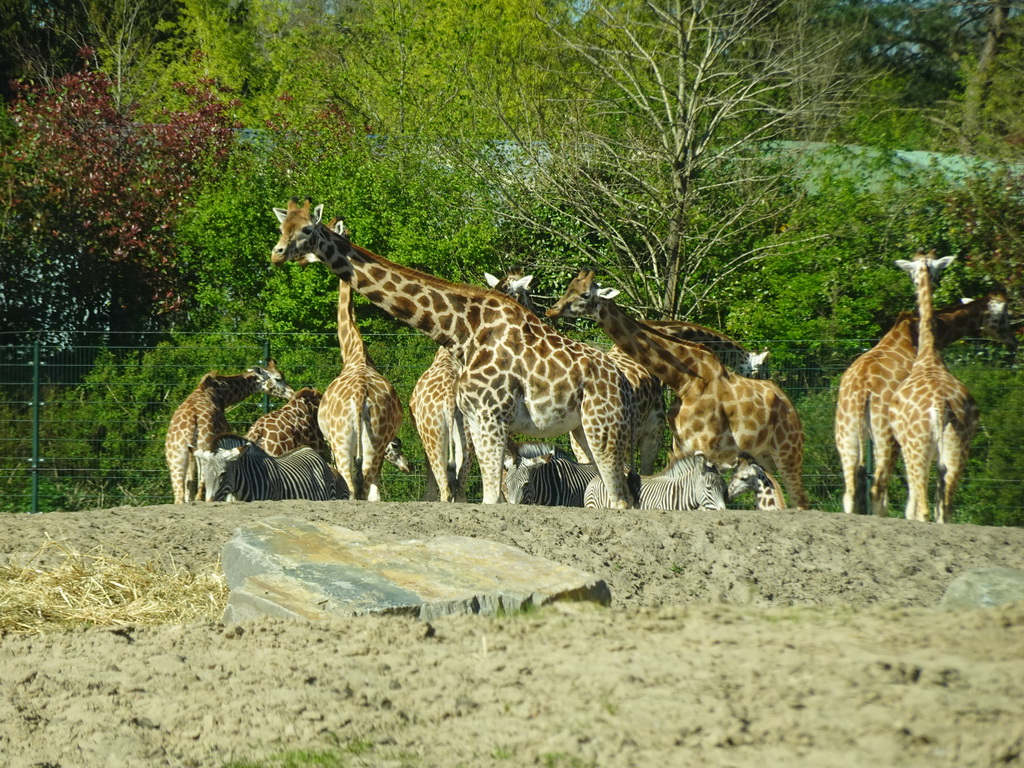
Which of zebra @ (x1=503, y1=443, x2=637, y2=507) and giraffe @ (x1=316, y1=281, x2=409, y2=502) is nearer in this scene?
giraffe @ (x1=316, y1=281, x2=409, y2=502)

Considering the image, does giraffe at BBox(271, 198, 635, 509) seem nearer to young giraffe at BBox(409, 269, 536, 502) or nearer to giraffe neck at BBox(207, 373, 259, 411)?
young giraffe at BBox(409, 269, 536, 502)

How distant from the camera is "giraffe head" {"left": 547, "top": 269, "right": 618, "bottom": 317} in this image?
10.8 metres

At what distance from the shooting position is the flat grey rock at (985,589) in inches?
210

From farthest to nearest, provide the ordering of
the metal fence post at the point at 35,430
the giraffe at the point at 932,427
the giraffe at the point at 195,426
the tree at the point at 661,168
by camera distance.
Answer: the tree at the point at 661,168 < the metal fence post at the point at 35,430 < the giraffe at the point at 195,426 < the giraffe at the point at 932,427

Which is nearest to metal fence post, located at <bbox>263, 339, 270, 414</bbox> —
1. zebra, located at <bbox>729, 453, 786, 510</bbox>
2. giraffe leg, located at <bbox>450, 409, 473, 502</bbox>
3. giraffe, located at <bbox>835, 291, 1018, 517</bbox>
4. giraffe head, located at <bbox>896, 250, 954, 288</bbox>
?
giraffe leg, located at <bbox>450, 409, 473, 502</bbox>


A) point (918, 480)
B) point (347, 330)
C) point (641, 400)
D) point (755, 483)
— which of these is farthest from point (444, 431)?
point (918, 480)

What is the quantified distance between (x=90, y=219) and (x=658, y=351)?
10.5 meters

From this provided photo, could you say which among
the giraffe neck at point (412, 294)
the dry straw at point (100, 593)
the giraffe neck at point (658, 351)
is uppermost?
the giraffe neck at point (412, 294)

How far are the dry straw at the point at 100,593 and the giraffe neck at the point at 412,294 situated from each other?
3.28 m

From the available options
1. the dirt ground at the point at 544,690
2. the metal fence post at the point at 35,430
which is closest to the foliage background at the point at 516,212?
the metal fence post at the point at 35,430

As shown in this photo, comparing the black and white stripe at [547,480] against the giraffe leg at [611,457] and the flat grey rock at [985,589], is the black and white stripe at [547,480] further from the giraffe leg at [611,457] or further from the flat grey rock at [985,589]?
the flat grey rock at [985,589]

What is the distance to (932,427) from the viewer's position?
9891 mm

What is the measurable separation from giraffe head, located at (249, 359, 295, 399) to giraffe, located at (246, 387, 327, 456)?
0.22 metres

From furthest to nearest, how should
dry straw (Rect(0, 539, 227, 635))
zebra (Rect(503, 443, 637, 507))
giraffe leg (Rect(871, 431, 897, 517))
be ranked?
zebra (Rect(503, 443, 637, 507)) < giraffe leg (Rect(871, 431, 897, 517)) < dry straw (Rect(0, 539, 227, 635))
